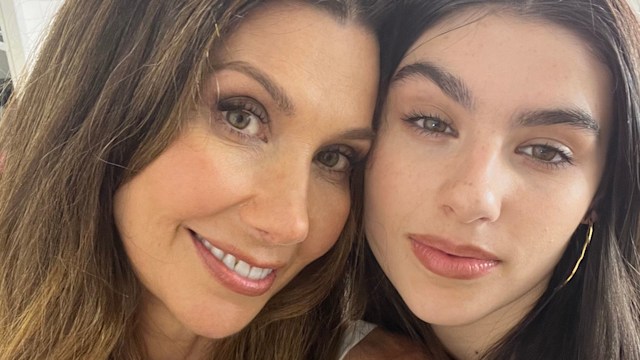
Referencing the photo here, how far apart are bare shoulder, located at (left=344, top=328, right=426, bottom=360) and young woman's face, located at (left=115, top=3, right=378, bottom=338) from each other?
0.29 metres

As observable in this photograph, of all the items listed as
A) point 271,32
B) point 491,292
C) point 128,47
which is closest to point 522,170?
point 491,292

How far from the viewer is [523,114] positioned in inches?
35.5

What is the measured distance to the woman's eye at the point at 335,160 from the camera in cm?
104

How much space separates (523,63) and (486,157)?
0.49ft

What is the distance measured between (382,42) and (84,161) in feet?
1.68

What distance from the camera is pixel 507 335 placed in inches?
43.4

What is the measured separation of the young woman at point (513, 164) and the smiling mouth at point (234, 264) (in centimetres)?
23

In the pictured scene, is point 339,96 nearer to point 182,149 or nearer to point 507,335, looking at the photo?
point 182,149

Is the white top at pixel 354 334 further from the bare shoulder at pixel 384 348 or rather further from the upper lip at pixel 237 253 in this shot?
the upper lip at pixel 237 253

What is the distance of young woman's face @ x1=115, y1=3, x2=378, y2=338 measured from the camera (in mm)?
872

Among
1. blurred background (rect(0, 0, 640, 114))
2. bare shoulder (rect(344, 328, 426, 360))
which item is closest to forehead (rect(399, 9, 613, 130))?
bare shoulder (rect(344, 328, 426, 360))

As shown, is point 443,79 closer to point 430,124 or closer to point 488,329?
point 430,124

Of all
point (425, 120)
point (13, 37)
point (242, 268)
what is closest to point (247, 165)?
point (242, 268)

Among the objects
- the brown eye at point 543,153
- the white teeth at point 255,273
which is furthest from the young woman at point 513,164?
the white teeth at point 255,273
